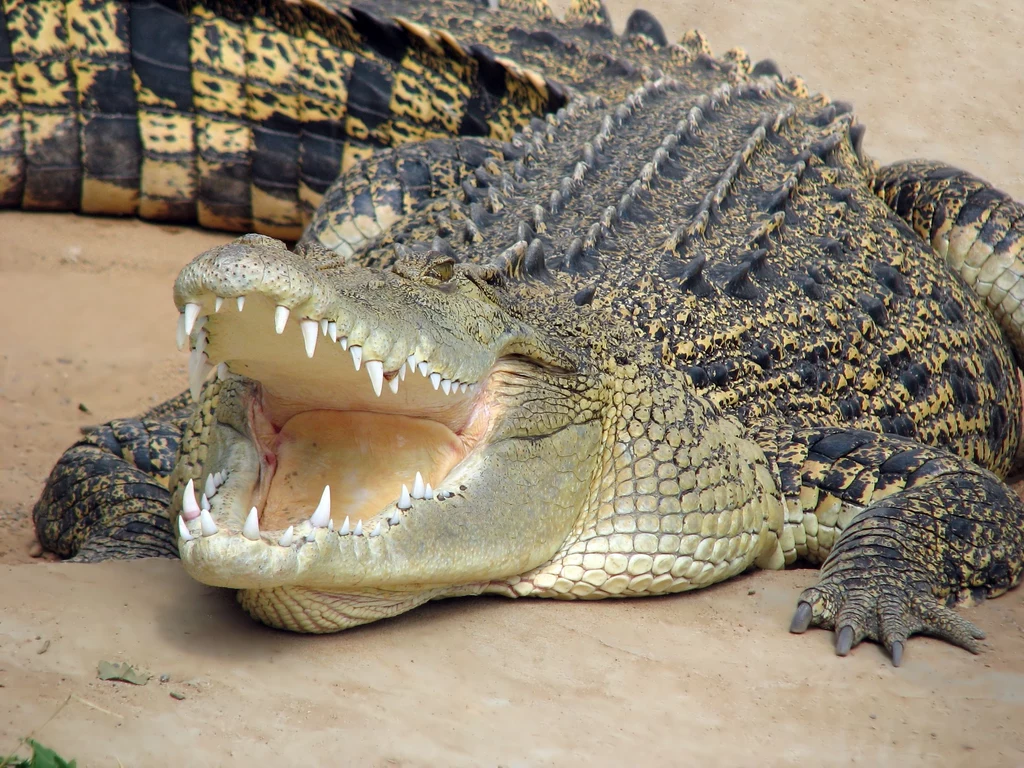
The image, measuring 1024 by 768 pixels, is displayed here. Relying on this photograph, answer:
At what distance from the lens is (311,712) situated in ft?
7.89

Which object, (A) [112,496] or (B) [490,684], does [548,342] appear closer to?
(B) [490,684]

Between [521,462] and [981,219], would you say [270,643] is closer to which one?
[521,462]

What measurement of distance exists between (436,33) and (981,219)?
9.36 ft

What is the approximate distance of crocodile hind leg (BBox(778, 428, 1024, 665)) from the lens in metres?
3.05

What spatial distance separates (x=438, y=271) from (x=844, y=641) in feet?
4.76

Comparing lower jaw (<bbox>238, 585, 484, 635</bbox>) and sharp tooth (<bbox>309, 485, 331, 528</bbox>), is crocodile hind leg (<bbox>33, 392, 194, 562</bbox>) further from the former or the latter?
sharp tooth (<bbox>309, 485, 331, 528</bbox>)

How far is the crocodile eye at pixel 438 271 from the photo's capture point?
2.83m

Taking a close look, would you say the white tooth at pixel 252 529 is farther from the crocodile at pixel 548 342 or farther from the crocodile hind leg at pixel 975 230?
the crocodile hind leg at pixel 975 230

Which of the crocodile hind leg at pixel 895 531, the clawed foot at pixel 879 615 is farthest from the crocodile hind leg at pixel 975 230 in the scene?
the clawed foot at pixel 879 615

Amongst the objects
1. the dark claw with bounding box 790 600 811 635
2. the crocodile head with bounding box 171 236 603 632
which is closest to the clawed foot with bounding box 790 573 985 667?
the dark claw with bounding box 790 600 811 635

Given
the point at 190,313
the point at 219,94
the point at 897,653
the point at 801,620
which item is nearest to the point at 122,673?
the point at 190,313

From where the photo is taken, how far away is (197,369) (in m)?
2.64

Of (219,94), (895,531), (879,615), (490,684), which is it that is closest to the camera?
(490,684)

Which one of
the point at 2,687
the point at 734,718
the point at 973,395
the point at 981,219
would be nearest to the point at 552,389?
the point at 734,718
